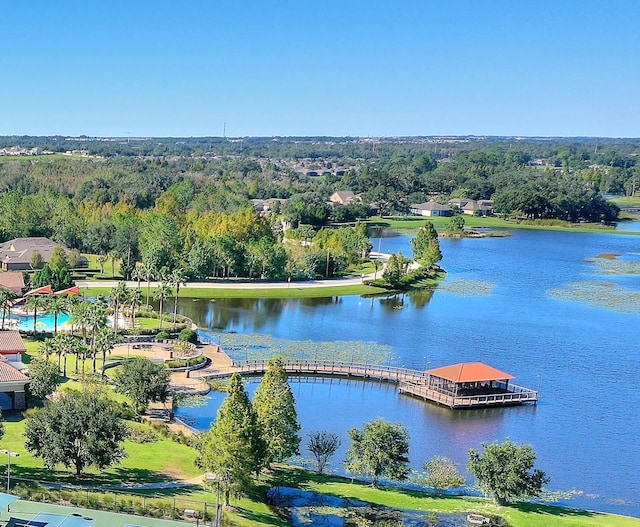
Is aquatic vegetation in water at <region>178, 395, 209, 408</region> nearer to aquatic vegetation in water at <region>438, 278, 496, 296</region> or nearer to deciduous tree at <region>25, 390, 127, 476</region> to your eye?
deciduous tree at <region>25, 390, 127, 476</region>

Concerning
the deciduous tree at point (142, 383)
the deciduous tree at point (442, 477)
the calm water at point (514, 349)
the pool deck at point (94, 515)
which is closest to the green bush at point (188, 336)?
the calm water at point (514, 349)

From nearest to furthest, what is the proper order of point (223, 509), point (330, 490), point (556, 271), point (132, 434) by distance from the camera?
point (223, 509)
point (330, 490)
point (132, 434)
point (556, 271)

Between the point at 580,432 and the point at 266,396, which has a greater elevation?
the point at 266,396

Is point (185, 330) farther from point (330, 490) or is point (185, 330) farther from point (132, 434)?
point (330, 490)

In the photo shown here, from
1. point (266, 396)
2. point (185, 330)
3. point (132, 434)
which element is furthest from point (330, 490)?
point (185, 330)

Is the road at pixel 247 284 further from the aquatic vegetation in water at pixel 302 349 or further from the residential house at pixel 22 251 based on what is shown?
the aquatic vegetation in water at pixel 302 349

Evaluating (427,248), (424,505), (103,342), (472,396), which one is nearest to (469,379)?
(472,396)

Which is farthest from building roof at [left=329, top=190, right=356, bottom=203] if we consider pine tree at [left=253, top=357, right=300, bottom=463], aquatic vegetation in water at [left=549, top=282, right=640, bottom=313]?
pine tree at [left=253, top=357, right=300, bottom=463]

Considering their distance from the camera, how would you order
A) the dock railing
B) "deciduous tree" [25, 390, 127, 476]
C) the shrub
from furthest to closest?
the dock railing
the shrub
"deciduous tree" [25, 390, 127, 476]
